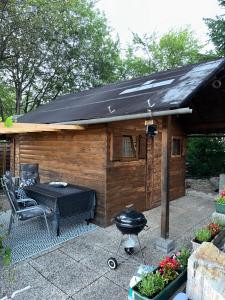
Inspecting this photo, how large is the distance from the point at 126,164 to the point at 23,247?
265 centimetres

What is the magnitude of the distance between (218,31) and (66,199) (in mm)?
9963

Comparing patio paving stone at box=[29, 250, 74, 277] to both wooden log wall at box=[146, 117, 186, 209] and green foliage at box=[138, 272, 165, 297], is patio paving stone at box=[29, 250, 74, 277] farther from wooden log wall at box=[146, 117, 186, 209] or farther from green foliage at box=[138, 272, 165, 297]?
wooden log wall at box=[146, 117, 186, 209]

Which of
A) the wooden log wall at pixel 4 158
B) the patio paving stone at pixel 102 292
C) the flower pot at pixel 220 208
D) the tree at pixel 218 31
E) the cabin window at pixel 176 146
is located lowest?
the patio paving stone at pixel 102 292

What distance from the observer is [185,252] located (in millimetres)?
2756

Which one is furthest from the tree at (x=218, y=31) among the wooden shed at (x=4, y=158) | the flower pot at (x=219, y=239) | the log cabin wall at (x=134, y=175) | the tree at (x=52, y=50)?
the wooden shed at (x=4, y=158)

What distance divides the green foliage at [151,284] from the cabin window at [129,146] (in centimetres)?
325

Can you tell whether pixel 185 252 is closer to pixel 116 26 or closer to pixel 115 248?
pixel 115 248

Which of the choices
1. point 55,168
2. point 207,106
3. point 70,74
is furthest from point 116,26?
point 55,168

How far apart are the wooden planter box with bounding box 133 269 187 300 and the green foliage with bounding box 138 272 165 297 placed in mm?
39

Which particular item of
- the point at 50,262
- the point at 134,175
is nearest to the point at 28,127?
the point at 50,262

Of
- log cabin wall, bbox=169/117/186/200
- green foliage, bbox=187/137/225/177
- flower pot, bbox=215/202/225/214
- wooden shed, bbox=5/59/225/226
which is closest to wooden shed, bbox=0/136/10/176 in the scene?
wooden shed, bbox=5/59/225/226

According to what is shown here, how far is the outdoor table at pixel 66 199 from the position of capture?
174 inches

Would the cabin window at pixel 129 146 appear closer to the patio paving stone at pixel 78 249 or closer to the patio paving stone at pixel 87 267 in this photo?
the patio paving stone at pixel 87 267

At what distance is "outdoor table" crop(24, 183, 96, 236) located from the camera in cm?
443
